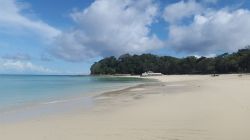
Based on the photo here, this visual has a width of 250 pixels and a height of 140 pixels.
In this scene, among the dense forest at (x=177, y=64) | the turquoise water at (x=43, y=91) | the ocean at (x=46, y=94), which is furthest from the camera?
the dense forest at (x=177, y=64)

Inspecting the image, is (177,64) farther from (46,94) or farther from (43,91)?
(46,94)

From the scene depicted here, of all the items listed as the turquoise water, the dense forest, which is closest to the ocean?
the turquoise water

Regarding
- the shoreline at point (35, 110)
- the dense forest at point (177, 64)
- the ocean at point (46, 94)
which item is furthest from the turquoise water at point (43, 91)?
the dense forest at point (177, 64)

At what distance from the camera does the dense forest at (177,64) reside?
9824 cm

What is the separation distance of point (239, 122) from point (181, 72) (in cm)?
12597

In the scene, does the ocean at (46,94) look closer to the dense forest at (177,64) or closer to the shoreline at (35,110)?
the shoreline at (35,110)

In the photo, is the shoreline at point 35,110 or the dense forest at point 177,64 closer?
the shoreline at point 35,110

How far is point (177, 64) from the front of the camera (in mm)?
136500

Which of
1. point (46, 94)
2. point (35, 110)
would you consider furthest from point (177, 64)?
point (35, 110)

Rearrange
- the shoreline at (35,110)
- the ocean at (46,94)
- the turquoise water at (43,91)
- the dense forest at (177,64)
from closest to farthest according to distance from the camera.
A: the shoreline at (35,110) < the ocean at (46,94) < the turquoise water at (43,91) < the dense forest at (177,64)

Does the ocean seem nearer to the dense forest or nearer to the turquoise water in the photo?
the turquoise water

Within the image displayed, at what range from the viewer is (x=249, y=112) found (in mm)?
10633

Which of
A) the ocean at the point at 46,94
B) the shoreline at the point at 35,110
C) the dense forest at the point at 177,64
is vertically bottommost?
the shoreline at the point at 35,110

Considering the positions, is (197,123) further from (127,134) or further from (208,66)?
(208,66)
